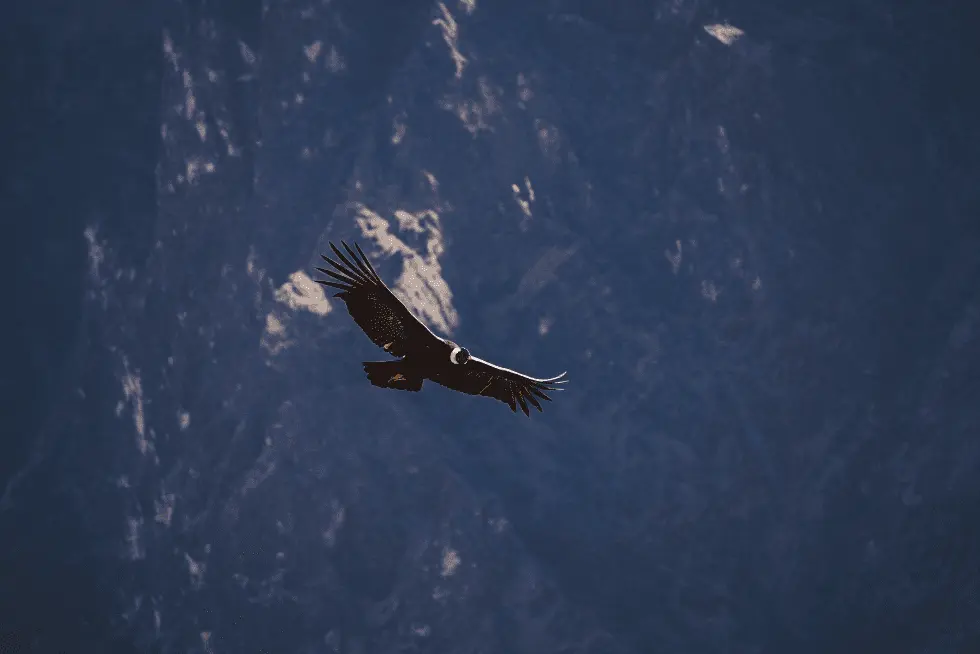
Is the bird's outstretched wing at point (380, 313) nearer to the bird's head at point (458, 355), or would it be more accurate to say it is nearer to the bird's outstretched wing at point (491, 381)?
the bird's head at point (458, 355)

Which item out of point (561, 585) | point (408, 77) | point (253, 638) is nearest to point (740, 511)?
point (561, 585)

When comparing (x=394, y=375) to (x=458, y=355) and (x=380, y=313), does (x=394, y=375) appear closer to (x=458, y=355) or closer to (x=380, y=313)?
(x=380, y=313)

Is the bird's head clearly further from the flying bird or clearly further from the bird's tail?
the bird's tail

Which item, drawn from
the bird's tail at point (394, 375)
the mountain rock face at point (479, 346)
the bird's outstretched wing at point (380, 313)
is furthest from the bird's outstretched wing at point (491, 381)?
the mountain rock face at point (479, 346)

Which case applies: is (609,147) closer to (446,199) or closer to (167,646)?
(446,199)

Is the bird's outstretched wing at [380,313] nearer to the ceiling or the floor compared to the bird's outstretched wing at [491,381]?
nearer to the ceiling

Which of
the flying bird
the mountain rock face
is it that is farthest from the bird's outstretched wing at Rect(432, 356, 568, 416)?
the mountain rock face
